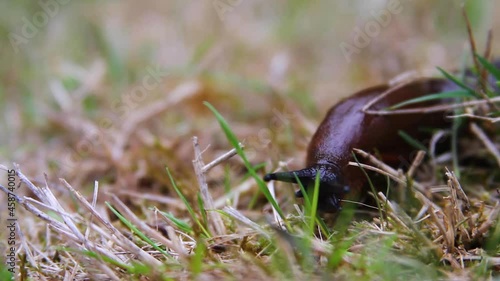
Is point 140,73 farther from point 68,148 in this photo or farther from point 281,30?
point 281,30

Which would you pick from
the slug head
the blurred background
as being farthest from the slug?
the blurred background

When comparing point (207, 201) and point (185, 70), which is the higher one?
point (185, 70)

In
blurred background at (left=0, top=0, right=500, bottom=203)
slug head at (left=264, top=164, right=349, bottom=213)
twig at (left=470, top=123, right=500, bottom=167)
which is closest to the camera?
slug head at (left=264, top=164, right=349, bottom=213)

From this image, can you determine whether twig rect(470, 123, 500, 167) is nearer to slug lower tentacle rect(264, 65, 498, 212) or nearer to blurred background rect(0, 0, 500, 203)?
slug lower tentacle rect(264, 65, 498, 212)

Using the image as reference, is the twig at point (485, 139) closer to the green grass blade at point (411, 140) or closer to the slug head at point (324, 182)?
the green grass blade at point (411, 140)

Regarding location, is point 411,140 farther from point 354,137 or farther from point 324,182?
point 324,182

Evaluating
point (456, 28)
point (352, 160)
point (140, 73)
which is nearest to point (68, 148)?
point (140, 73)

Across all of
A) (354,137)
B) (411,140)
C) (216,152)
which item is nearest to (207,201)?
(354,137)
